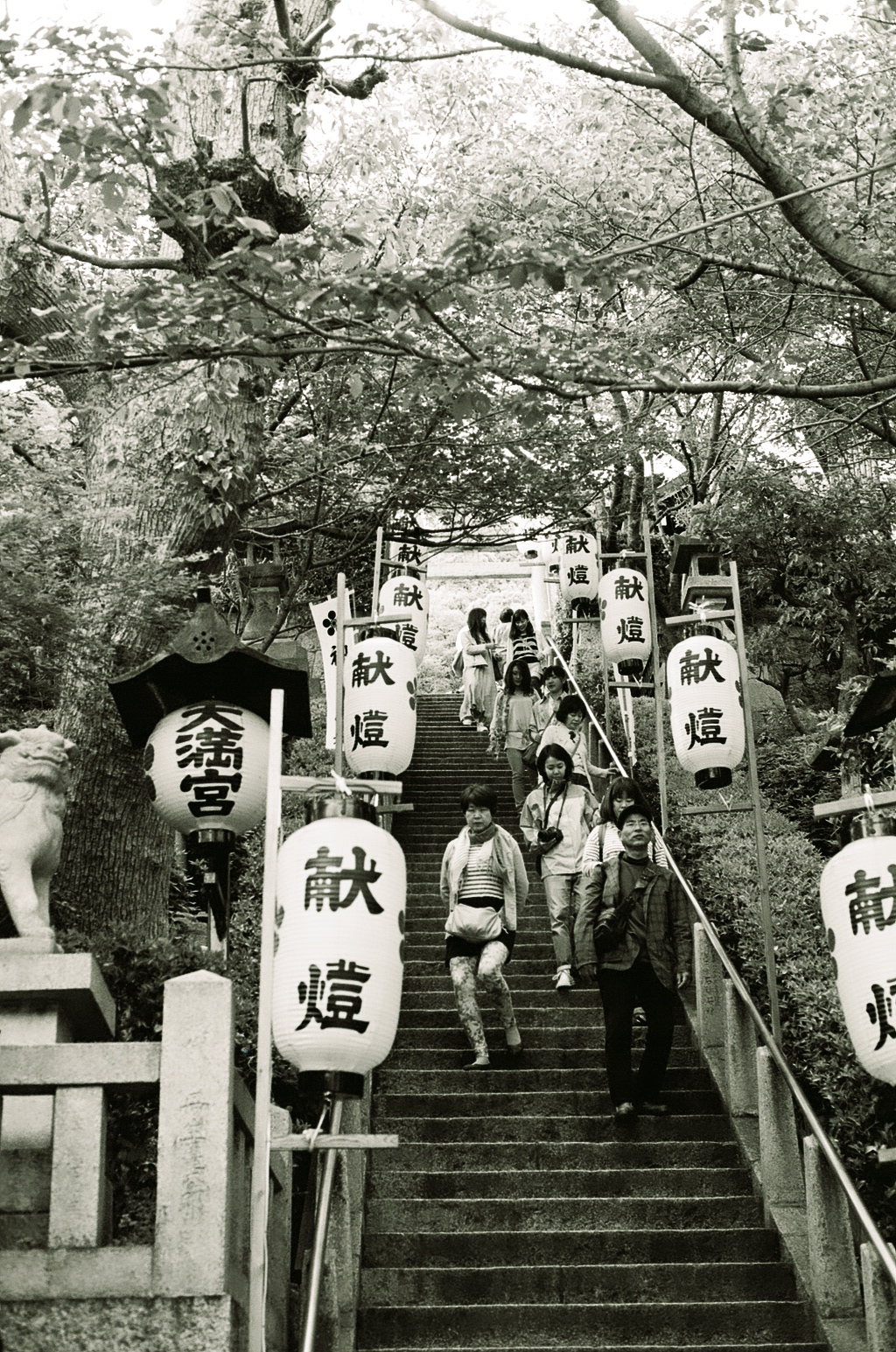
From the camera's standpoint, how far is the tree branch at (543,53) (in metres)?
8.01

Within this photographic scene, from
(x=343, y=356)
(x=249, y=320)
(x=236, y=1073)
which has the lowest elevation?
(x=236, y=1073)

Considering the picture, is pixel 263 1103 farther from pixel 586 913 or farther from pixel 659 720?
pixel 659 720

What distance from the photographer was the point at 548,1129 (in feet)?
28.2

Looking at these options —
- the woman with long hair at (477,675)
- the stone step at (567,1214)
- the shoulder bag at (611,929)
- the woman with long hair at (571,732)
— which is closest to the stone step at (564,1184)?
the stone step at (567,1214)

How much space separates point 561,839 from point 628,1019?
232cm

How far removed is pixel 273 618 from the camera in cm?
2134

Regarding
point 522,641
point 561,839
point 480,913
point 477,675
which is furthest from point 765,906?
point 477,675

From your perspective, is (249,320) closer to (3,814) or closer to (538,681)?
(3,814)

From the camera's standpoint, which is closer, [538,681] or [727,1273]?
[727,1273]

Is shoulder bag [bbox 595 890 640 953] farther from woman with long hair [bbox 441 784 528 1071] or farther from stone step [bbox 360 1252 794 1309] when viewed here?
stone step [bbox 360 1252 794 1309]

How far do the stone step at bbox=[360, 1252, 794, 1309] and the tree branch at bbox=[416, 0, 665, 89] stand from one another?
6666 millimetres

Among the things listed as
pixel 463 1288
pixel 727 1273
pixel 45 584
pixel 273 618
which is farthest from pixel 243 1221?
pixel 273 618

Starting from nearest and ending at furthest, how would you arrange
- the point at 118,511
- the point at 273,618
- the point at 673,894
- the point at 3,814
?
the point at 3,814
the point at 673,894
the point at 118,511
the point at 273,618

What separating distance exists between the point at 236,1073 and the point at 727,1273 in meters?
2.96
